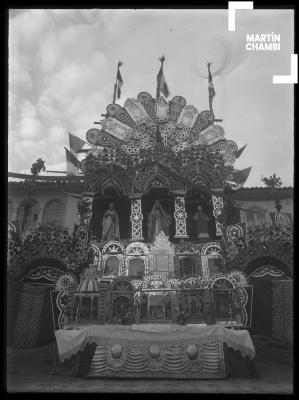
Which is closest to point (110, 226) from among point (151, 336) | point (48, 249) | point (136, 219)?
point (136, 219)

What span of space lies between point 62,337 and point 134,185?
13.1 feet

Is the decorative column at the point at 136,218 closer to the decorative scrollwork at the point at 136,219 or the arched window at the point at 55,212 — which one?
the decorative scrollwork at the point at 136,219

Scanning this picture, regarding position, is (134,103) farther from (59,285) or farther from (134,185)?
(59,285)

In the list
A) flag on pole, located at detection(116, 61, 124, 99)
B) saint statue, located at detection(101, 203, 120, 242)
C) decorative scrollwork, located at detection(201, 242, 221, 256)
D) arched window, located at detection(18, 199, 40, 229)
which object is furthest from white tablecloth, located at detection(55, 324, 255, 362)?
flag on pole, located at detection(116, 61, 124, 99)

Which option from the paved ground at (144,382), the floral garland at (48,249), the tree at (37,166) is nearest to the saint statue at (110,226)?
the floral garland at (48,249)

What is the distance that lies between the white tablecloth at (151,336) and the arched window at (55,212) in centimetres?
267

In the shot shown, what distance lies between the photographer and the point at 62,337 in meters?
8.13

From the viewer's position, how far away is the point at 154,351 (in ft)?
25.9

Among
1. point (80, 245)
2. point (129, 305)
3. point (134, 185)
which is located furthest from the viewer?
point (134, 185)

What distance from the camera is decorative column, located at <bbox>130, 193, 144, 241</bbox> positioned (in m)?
9.66

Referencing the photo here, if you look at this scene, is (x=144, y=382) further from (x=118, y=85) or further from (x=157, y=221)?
(x=118, y=85)

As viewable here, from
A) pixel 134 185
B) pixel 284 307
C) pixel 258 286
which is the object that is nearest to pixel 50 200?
pixel 134 185

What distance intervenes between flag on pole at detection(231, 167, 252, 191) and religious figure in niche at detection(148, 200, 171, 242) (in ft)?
6.15

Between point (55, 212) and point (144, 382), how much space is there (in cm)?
446
